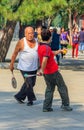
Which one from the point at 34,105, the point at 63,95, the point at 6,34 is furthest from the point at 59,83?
the point at 6,34

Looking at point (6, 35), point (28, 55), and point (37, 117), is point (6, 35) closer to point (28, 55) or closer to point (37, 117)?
point (28, 55)

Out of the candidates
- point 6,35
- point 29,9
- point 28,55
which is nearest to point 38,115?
point 28,55

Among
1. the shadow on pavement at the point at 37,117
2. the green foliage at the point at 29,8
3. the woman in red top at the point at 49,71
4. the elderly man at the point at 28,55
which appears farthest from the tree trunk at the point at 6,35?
the woman in red top at the point at 49,71

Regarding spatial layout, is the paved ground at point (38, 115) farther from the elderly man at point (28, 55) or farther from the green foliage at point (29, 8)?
the green foliage at point (29, 8)

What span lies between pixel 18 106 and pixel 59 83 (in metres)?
1.15

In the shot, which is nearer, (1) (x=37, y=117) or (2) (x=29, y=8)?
(1) (x=37, y=117)

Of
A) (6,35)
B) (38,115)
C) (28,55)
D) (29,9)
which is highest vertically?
(29,9)

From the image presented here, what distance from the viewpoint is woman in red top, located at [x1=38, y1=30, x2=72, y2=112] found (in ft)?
35.0

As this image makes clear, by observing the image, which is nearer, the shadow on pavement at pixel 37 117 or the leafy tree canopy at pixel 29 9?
the shadow on pavement at pixel 37 117

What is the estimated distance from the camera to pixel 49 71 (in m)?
10.9

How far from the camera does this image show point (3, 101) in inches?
486

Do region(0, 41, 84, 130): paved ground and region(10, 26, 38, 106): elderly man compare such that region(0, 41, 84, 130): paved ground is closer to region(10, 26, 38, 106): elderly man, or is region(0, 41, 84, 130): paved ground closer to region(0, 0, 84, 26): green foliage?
region(10, 26, 38, 106): elderly man

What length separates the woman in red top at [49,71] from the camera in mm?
10683

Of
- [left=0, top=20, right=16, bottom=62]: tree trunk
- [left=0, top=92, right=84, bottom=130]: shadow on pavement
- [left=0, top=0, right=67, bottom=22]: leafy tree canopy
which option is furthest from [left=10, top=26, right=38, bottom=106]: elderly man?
[left=0, top=20, right=16, bottom=62]: tree trunk
